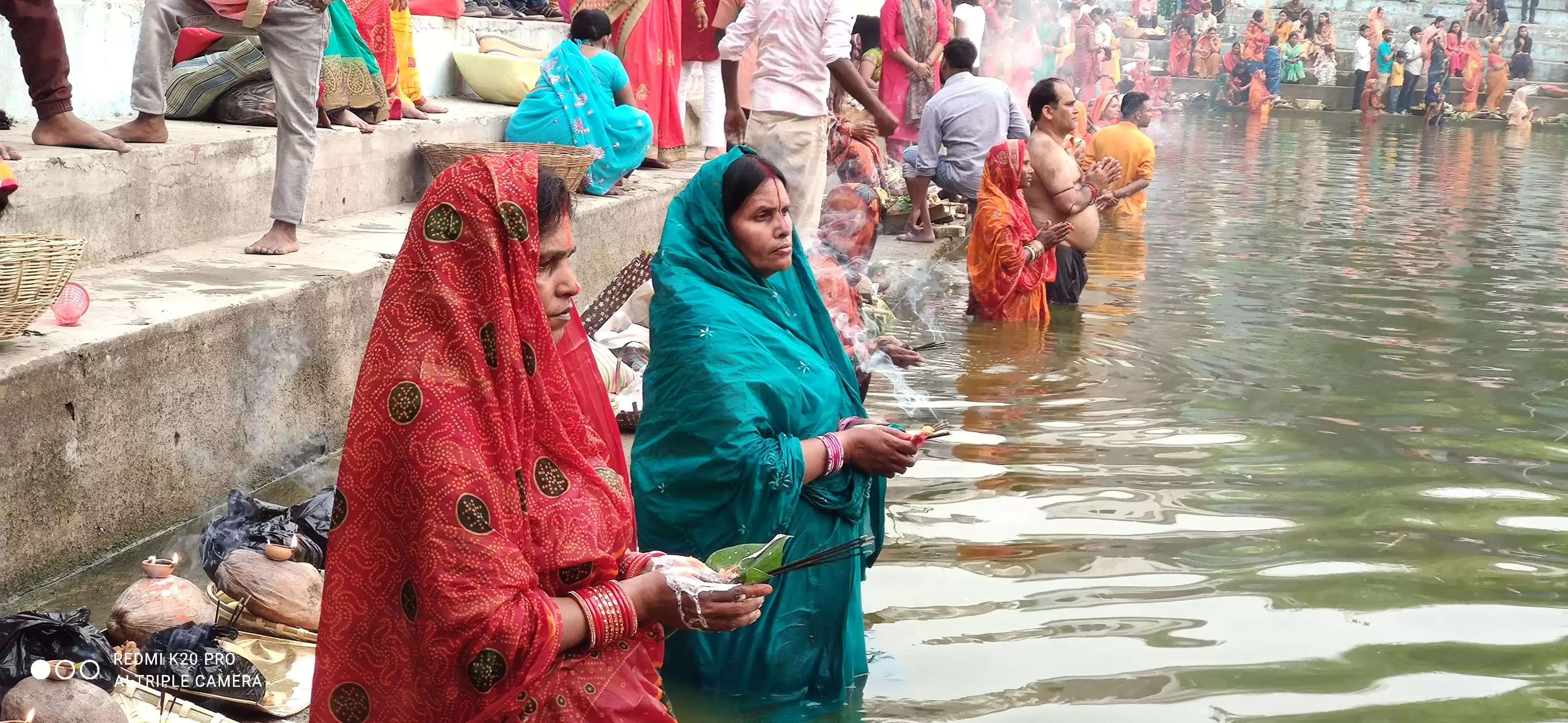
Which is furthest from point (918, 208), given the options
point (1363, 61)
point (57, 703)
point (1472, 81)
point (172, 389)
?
point (1472, 81)

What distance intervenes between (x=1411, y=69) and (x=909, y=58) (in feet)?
82.6

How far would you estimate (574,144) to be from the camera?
812 centimetres

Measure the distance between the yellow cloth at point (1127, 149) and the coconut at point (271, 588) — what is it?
9523mm

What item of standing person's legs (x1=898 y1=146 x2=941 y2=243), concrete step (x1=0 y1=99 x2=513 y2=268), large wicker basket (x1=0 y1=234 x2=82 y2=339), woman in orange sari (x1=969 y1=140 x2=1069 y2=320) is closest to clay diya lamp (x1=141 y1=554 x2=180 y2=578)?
large wicker basket (x1=0 y1=234 x2=82 y2=339)

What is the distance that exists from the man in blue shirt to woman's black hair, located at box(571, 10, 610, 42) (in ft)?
10.9

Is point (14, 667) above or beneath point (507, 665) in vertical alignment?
beneath

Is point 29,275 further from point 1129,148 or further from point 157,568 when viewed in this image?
point 1129,148

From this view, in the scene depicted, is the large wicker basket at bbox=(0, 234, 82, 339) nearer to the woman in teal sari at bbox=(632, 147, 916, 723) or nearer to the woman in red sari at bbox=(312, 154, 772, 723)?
the woman in teal sari at bbox=(632, 147, 916, 723)

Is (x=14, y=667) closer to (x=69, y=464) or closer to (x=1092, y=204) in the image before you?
(x=69, y=464)

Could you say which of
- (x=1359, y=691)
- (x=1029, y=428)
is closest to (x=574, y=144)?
(x=1029, y=428)

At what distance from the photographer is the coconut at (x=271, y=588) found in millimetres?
3709

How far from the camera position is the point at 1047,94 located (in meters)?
8.47

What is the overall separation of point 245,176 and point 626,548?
4.20 meters

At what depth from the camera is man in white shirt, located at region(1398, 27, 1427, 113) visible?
33281 millimetres
